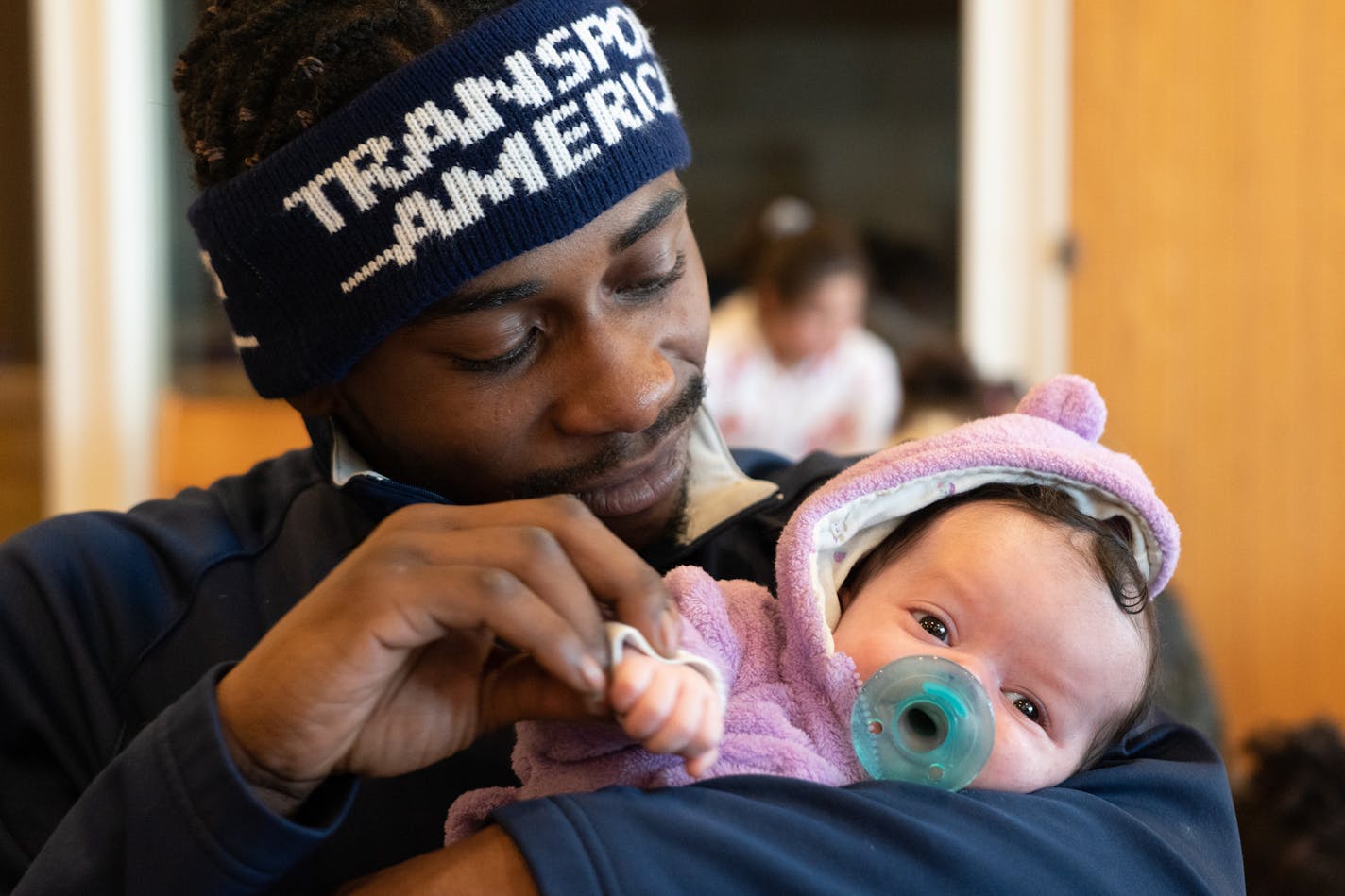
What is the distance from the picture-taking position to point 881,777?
0.94 meters

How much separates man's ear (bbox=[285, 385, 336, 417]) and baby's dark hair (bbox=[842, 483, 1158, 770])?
1.56ft

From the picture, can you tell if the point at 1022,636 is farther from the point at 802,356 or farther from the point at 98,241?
the point at 98,241

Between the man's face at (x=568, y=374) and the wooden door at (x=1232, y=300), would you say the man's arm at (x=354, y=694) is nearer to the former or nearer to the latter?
the man's face at (x=568, y=374)

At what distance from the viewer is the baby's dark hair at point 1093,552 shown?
3.46ft

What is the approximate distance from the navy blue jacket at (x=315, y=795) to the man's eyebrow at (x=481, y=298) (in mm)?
162

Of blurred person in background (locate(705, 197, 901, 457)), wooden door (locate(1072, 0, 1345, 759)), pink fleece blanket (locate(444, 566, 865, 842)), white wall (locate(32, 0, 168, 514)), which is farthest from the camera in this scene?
white wall (locate(32, 0, 168, 514))

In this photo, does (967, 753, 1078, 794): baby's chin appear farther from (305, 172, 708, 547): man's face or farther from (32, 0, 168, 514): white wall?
(32, 0, 168, 514): white wall

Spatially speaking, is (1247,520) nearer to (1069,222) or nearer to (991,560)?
(1069,222)

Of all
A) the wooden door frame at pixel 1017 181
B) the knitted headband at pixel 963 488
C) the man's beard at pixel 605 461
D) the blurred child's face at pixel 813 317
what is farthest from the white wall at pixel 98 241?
the knitted headband at pixel 963 488

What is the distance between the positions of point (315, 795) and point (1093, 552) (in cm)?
59

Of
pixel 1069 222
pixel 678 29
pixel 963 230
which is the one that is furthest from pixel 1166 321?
pixel 678 29

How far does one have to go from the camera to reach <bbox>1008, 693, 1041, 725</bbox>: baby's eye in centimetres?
102

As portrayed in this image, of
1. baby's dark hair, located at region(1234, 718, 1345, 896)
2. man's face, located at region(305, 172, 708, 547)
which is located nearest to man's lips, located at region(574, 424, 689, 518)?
man's face, located at region(305, 172, 708, 547)

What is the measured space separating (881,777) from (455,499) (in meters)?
0.46
